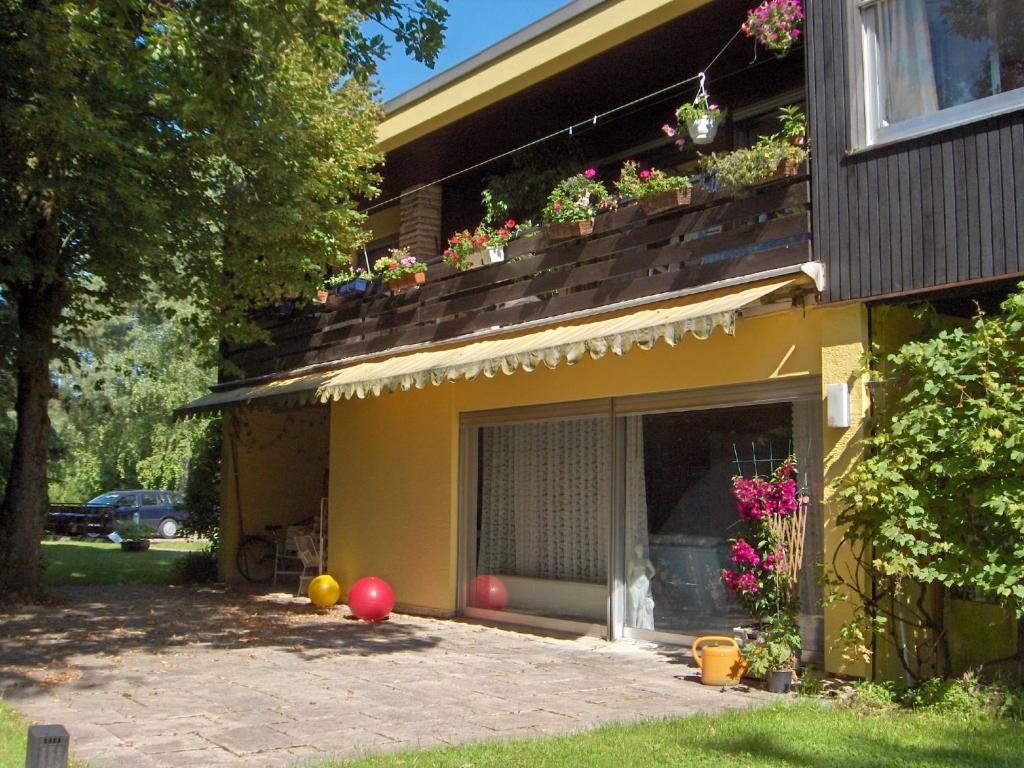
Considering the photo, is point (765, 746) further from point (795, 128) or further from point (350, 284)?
point (350, 284)

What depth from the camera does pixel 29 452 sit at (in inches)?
527

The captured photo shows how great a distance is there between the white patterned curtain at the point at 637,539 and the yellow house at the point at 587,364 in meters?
0.02

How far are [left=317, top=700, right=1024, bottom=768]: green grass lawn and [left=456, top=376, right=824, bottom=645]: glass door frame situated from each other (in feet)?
9.10

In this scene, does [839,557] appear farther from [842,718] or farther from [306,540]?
[306,540]

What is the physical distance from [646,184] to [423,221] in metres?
6.13

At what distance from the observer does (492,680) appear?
8367 mm

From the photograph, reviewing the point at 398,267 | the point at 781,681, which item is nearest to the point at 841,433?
the point at 781,681

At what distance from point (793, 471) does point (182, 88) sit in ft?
23.4

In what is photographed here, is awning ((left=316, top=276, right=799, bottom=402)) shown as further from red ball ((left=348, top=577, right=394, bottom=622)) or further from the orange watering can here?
the orange watering can

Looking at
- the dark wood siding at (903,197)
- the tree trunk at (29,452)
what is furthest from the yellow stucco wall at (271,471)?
the dark wood siding at (903,197)

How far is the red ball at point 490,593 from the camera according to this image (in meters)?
12.0

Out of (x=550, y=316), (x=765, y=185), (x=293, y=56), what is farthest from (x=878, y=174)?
(x=293, y=56)

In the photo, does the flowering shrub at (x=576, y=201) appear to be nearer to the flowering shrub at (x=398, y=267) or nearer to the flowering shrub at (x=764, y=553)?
the flowering shrub at (x=398, y=267)

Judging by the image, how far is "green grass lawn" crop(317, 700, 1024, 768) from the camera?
18.0 ft
